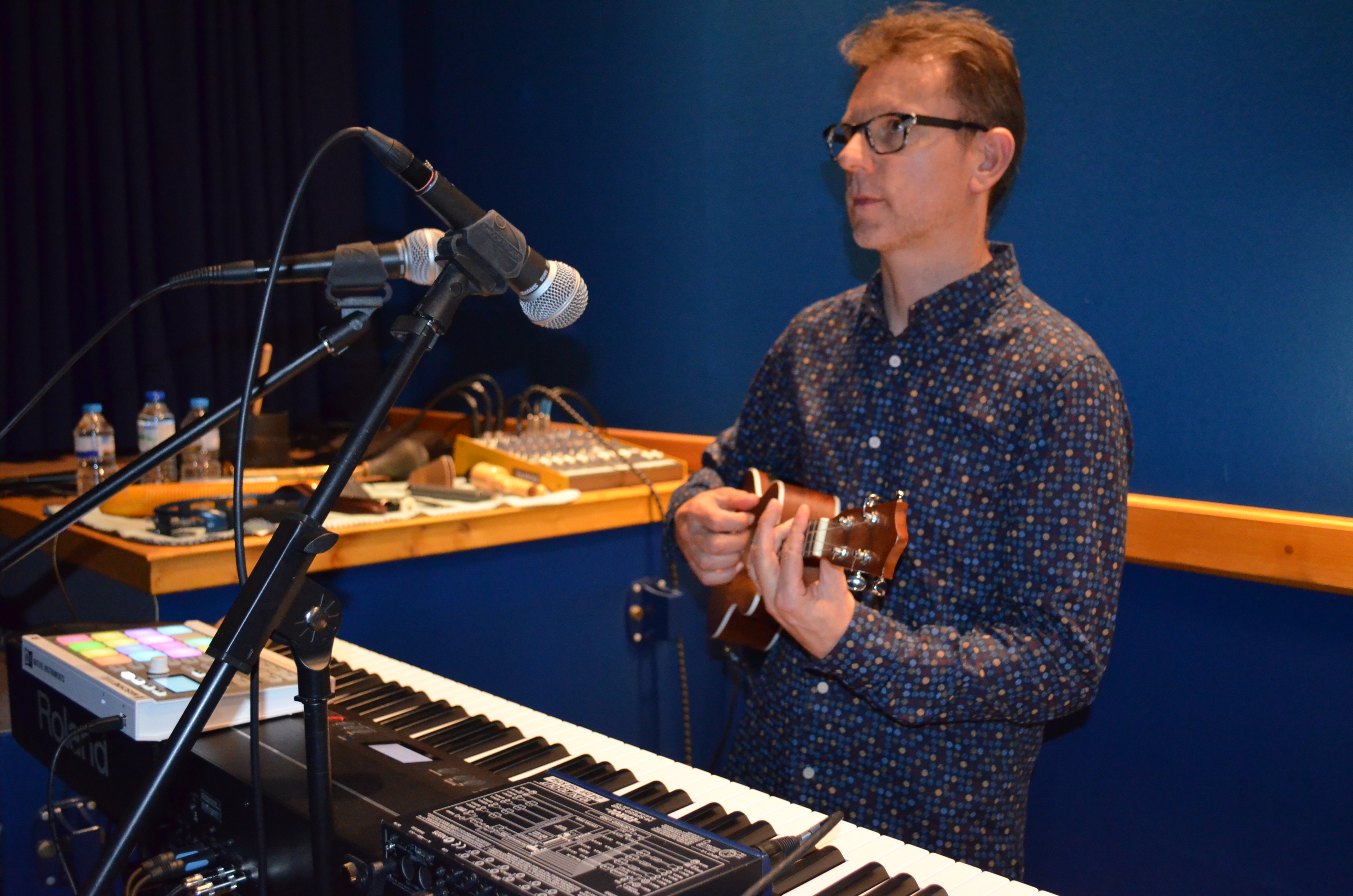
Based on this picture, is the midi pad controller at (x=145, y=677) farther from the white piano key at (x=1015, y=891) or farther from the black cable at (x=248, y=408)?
the white piano key at (x=1015, y=891)

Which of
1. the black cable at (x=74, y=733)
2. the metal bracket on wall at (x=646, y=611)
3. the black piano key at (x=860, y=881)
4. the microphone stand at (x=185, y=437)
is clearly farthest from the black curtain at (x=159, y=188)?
the black piano key at (x=860, y=881)

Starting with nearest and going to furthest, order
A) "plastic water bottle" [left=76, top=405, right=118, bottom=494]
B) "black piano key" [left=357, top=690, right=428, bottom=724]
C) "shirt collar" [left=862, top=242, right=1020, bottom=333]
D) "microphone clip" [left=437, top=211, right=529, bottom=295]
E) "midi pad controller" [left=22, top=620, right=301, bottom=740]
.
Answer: "microphone clip" [left=437, top=211, right=529, bottom=295]
"midi pad controller" [left=22, top=620, right=301, bottom=740]
"black piano key" [left=357, top=690, right=428, bottom=724]
"shirt collar" [left=862, top=242, right=1020, bottom=333]
"plastic water bottle" [left=76, top=405, right=118, bottom=494]

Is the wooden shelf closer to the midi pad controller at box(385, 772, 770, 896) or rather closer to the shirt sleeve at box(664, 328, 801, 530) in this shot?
the shirt sleeve at box(664, 328, 801, 530)

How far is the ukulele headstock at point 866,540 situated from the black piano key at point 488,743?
40cm

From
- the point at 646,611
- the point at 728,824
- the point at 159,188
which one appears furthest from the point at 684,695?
the point at 159,188

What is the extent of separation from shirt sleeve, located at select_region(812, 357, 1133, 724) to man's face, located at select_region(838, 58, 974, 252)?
0.31 metres

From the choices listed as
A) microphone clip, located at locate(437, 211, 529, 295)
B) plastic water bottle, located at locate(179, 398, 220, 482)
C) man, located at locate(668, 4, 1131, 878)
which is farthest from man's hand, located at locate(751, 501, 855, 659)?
plastic water bottle, located at locate(179, 398, 220, 482)

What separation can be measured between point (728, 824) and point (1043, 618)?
0.57 metres

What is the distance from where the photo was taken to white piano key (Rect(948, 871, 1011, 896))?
75 centimetres

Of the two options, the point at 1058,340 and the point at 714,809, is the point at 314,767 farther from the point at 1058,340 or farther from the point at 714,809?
the point at 1058,340

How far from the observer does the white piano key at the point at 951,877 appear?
2.51ft

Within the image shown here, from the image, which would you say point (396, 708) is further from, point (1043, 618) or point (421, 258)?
point (1043, 618)

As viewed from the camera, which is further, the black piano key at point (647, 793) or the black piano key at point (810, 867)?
the black piano key at point (647, 793)

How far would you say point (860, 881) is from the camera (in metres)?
0.75
